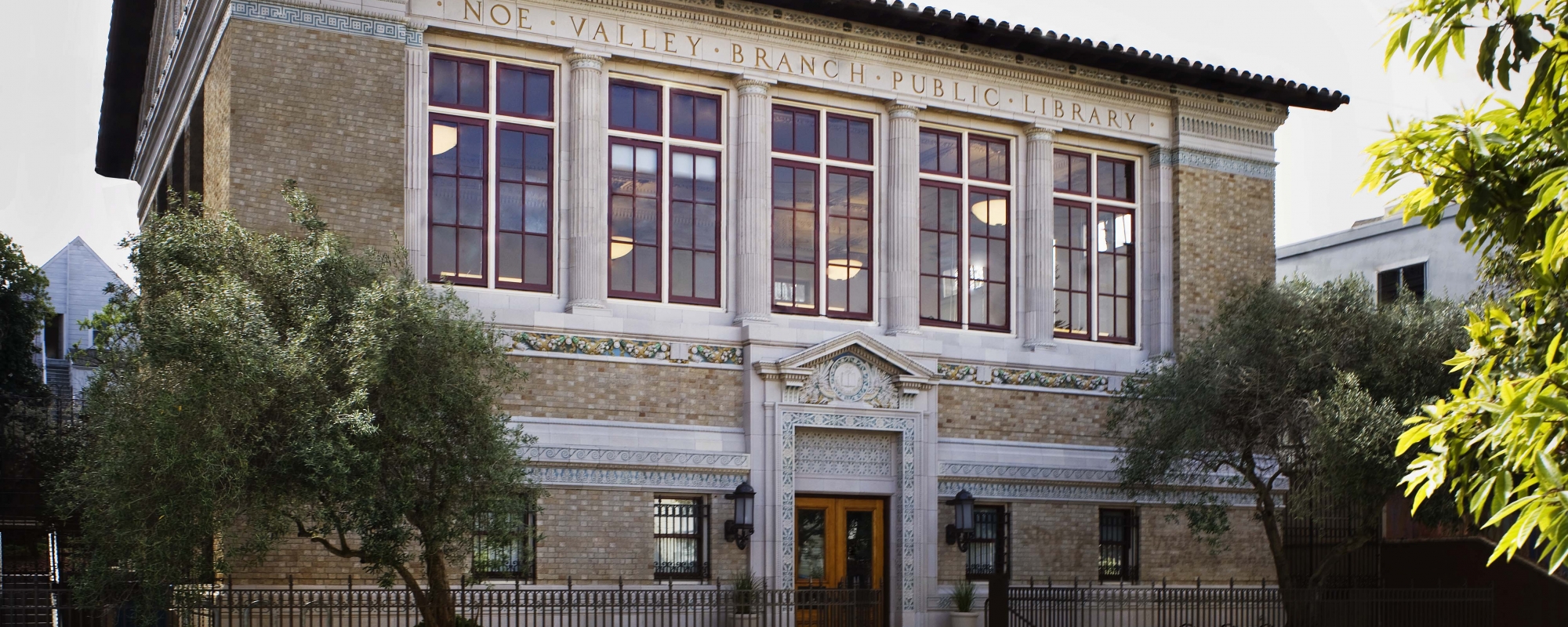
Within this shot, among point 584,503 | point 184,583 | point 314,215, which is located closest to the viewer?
point 184,583

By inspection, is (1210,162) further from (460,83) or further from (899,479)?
(460,83)

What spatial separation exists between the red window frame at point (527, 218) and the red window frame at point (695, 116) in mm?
1733

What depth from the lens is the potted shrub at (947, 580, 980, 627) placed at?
21.5m

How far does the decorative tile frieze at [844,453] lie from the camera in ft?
70.6

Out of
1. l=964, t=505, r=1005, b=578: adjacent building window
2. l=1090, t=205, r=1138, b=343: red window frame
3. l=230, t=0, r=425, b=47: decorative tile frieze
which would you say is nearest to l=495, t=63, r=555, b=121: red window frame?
l=230, t=0, r=425, b=47: decorative tile frieze

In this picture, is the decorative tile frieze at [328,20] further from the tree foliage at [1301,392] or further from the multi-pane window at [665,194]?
the tree foliage at [1301,392]

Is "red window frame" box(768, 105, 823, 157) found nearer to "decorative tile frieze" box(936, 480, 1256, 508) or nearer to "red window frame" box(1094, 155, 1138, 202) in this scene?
"red window frame" box(1094, 155, 1138, 202)

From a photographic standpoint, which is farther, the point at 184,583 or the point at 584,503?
the point at 584,503

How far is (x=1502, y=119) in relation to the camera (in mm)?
7832

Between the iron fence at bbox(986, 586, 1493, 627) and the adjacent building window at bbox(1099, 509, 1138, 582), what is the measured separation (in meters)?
0.58

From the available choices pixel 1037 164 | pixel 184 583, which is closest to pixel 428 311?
pixel 184 583

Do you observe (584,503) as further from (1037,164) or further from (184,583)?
(1037,164)

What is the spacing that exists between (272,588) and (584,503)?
3.94 m

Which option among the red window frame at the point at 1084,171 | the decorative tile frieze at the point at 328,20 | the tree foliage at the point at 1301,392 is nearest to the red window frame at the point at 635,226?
the decorative tile frieze at the point at 328,20
